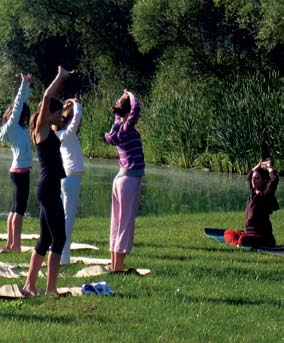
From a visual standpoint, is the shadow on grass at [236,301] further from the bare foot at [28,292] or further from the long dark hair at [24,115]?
the long dark hair at [24,115]

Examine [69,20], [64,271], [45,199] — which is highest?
[69,20]

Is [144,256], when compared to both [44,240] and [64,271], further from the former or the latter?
[44,240]

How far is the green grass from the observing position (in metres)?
7.04

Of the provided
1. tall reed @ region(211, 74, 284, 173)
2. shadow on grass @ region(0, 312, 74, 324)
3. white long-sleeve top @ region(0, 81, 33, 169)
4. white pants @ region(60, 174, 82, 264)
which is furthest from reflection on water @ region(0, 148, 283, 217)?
shadow on grass @ region(0, 312, 74, 324)

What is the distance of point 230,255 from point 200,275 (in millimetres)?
1786

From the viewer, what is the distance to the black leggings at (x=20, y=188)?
11656 millimetres

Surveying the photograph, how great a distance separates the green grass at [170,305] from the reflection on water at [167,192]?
7.49 metres

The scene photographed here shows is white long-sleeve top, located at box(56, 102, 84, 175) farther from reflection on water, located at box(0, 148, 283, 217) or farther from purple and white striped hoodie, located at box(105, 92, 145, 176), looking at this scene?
reflection on water, located at box(0, 148, 283, 217)

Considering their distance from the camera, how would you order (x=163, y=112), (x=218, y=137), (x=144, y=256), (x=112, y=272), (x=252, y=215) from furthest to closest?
1. (x=163, y=112)
2. (x=218, y=137)
3. (x=252, y=215)
4. (x=144, y=256)
5. (x=112, y=272)

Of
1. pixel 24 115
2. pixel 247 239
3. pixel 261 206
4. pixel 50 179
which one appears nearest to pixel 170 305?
pixel 50 179

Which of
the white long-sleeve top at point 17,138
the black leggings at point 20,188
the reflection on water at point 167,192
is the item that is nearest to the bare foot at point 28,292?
the white long-sleeve top at point 17,138

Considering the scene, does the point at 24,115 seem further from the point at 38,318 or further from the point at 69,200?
the point at 38,318

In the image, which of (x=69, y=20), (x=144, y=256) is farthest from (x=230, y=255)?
(x=69, y=20)

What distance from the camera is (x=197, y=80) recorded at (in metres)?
40.7
